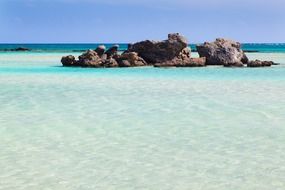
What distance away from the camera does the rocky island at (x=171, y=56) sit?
3269 centimetres

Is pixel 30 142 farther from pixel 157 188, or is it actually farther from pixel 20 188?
pixel 157 188

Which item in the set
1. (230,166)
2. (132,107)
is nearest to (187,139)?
(230,166)

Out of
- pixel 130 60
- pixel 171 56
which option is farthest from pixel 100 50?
pixel 171 56

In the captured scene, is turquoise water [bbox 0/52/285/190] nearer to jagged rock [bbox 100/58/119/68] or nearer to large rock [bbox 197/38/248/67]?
jagged rock [bbox 100/58/119/68]

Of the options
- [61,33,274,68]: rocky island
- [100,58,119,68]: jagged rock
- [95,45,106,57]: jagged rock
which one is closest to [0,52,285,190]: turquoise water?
[100,58,119,68]: jagged rock

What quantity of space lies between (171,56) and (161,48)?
2.59 feet

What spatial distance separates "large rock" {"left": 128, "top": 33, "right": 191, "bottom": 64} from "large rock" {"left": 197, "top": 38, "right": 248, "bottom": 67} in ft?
6.19

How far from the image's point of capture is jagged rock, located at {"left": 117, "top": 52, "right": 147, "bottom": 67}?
3269cm

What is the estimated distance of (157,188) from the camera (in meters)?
5.91

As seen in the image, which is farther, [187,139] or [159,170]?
[187,139]

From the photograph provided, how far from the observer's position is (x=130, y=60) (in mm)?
32875

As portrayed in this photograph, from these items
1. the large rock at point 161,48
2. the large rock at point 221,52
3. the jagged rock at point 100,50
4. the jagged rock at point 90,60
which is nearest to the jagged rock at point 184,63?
the large rock at point 161,48

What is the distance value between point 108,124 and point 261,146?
10.3 feet

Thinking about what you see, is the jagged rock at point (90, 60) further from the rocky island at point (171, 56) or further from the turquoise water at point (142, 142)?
the turquoise water at point (142, 142)
